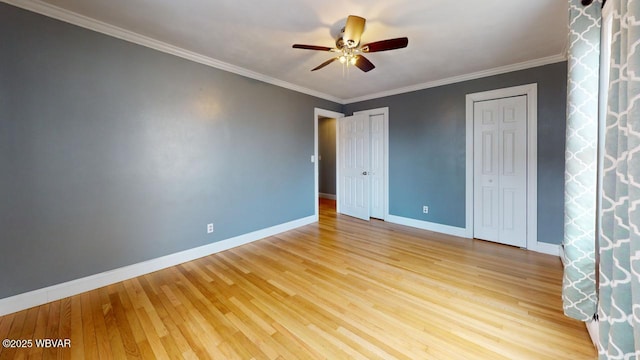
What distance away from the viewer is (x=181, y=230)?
9.60ft

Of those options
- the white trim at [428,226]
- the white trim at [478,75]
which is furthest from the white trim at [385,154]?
the white trim at [478,75]

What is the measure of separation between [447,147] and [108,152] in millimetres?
4524

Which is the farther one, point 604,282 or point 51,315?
point 51,315

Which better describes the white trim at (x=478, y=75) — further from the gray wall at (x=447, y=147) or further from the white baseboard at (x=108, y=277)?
the white baseboard at (x=108, y=277)

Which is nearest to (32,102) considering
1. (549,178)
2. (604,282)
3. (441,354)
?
(441,354)

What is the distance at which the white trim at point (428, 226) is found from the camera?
3.88 meters

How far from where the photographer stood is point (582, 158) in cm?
159

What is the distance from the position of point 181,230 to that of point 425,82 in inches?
169

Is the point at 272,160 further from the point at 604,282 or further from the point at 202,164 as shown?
the point at 604,282

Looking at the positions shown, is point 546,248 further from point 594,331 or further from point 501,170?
point 594,331

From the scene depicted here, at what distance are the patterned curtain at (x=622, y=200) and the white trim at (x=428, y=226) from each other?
2922 mm

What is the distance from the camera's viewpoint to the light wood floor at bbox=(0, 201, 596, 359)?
1591mm

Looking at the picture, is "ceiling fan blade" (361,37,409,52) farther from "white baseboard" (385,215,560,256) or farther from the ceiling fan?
"white baseboard" (385,215,560,256)

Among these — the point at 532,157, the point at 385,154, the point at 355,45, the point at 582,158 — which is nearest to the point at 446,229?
the point at 532,157
